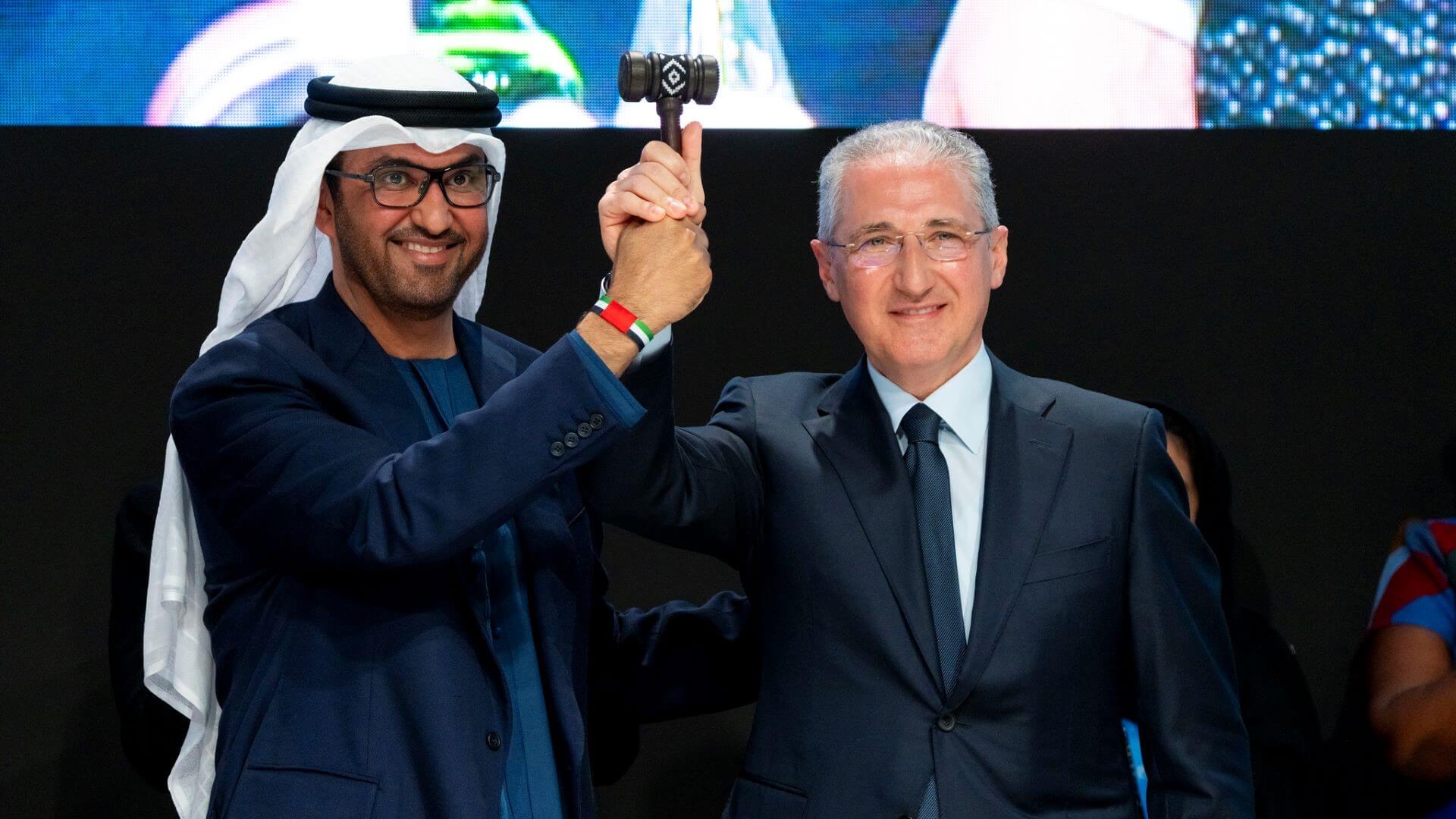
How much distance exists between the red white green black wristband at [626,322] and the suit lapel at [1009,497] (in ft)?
1.73

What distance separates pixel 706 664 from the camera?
2354mm

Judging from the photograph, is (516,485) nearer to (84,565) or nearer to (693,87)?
(693,87)

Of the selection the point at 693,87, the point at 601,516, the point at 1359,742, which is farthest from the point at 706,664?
the point at 1359,742

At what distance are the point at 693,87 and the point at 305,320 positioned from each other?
0.66 m

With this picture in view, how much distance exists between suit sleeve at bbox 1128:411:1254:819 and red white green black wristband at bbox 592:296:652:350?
2.33 feet

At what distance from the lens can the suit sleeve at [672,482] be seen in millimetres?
1909

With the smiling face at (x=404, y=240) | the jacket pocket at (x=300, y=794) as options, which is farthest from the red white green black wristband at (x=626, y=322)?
the jacket pocket at (x=300, y=794)

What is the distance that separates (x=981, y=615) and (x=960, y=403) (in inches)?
12.8

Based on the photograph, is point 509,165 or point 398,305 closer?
point 398,305

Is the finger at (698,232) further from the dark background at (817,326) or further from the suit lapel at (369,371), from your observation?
the dark background at (817,326)

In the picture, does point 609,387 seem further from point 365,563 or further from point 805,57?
point 805,57

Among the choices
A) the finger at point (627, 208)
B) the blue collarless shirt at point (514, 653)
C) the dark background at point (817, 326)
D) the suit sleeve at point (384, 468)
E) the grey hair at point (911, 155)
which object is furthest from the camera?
the dark background at point (817, 326)

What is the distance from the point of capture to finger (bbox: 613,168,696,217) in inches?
74.9

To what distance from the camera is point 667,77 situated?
Answer: 6.26 ft
